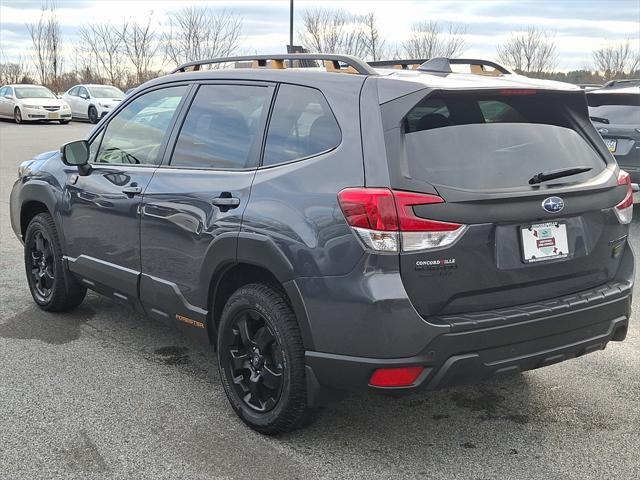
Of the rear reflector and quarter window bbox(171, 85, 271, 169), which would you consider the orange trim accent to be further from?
the rear reflector

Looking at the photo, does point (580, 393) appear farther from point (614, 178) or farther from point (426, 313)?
point (426, 313)

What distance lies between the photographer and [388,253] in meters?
2.86

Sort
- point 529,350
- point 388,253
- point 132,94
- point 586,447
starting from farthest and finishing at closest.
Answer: point 132,94 < point 586,447 < point 529,350 < point 388,253

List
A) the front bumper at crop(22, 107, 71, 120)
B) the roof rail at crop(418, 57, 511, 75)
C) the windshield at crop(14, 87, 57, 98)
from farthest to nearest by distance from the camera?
the windshield at crop(14, 87, 57, 98)
the front bumper at crop(22, 107, 71, 120)
the roof rail at crop(418, 57, 511, 75)

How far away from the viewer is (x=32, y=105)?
90.8 ft

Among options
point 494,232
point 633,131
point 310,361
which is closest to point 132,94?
point 310,361

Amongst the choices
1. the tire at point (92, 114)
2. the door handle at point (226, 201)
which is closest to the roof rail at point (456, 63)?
the door handle at point (226, 201)

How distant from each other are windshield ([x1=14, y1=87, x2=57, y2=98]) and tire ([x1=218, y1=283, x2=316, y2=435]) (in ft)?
91.4

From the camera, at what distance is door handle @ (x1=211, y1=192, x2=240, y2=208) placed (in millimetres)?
3460

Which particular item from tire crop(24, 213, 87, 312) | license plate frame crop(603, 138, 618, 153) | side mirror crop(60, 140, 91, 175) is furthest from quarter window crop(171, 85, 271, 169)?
license plate frame crop(603, 138, 618, 153)

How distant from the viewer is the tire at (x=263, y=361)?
323 cm

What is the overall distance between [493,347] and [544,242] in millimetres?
514

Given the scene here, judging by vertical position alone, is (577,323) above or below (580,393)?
above

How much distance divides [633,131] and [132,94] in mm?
6535
